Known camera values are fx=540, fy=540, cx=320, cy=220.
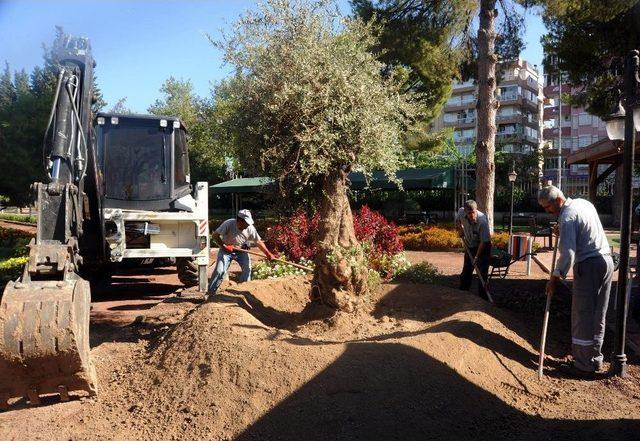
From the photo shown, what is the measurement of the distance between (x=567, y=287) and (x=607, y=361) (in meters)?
3.76

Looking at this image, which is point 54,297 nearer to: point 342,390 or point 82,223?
point 342,390

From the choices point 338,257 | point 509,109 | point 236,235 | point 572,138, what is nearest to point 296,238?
point 236,235

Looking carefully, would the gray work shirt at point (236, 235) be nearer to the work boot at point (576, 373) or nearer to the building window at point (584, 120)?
the work boot at point (576, 373)

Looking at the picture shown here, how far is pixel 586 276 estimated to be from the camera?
5059 mm

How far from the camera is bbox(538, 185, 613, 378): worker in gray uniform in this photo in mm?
5020

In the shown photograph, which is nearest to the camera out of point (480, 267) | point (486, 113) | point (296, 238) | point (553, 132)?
point (480, 267)

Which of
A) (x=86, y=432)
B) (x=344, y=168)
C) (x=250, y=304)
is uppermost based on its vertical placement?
(x=344, y=168)

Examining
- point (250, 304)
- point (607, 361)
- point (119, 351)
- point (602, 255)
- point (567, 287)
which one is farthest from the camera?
point (567, 287)

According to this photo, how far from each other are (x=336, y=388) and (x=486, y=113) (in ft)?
33.4

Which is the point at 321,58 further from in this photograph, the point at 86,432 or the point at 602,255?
the point at 86,432

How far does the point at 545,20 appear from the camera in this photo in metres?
13.9

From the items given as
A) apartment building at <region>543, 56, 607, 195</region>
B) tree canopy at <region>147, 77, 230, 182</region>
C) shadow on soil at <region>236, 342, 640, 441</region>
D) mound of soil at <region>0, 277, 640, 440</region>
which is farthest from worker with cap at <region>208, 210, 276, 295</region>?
apartment building at <region>543, 56, 607, 195</region>

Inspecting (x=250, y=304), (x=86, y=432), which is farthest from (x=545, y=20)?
(x=86, y=432)

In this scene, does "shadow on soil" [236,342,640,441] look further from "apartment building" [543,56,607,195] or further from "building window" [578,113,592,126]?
"building window" [578,113,592,126]
